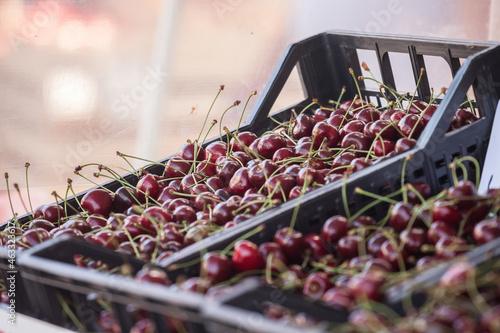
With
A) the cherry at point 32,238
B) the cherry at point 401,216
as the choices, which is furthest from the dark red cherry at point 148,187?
the cherry at point 401,216

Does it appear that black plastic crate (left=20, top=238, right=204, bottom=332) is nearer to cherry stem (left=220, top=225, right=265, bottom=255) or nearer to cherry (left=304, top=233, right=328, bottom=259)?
cherry stem (left=220, top=225, right=265, bottom=255)

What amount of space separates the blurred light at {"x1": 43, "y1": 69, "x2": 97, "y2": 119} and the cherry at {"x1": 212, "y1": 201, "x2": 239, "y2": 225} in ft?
6.23

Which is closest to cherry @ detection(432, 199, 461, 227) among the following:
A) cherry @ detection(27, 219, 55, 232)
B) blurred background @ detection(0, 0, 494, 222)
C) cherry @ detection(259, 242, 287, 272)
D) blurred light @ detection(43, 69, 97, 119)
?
cherry @ detection(259, 242, 287, 272)

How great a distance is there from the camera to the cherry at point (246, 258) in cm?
108

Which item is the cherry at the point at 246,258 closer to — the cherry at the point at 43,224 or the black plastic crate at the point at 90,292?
the black plastic crate at the point at 90,292

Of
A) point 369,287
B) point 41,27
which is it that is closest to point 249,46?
point 41,27

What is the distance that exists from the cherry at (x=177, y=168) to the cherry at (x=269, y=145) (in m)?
0.20

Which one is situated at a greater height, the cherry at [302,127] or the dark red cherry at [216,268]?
the dark red cherry at [216,268]

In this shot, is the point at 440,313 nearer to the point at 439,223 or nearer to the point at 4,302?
the point at 439,223

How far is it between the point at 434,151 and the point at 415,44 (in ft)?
1.64

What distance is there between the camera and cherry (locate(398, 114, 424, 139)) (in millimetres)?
1520

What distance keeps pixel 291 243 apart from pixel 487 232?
0.32 metres

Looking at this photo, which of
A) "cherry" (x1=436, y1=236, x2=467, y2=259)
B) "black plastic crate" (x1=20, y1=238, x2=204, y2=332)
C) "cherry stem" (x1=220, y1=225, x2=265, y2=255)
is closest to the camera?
"black plastic crate" (x1=20, y1=238, x2=204, y2=332)

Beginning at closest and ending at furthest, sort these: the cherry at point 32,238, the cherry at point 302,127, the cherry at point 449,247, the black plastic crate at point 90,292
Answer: the black plastic crate at point 90,292, the cherry at point 449,247, the cherry at point 32,238, the cherry at point 302,127
